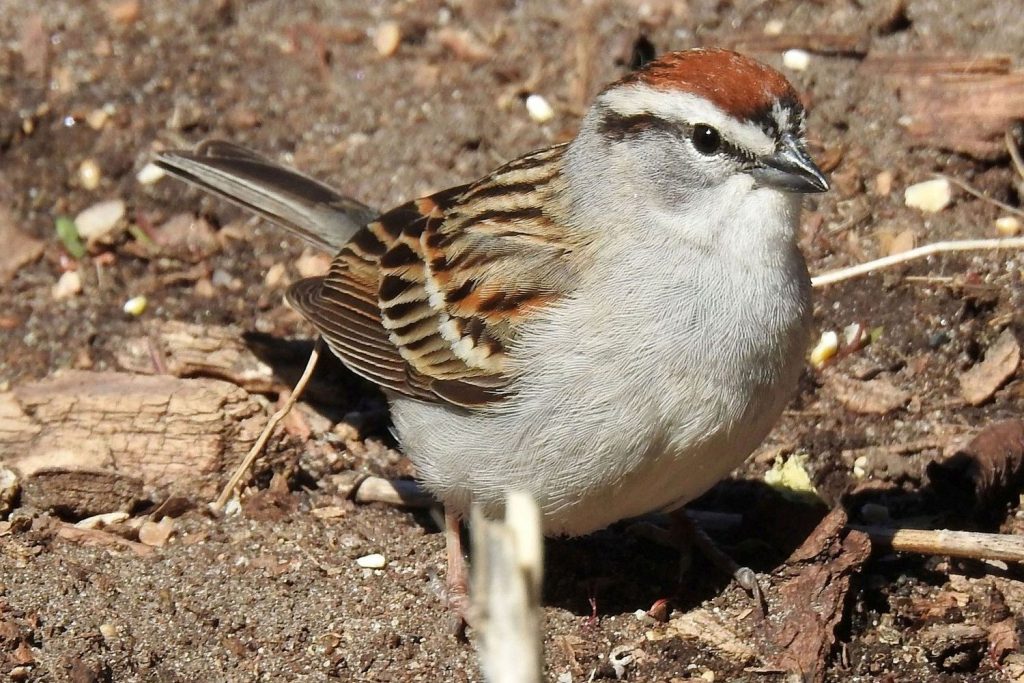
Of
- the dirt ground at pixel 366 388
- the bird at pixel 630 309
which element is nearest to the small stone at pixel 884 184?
the dirt ground at pixel 366 388

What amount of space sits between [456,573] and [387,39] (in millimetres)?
2912

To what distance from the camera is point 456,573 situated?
4.60 m

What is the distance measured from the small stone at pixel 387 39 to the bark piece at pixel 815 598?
3233 mm

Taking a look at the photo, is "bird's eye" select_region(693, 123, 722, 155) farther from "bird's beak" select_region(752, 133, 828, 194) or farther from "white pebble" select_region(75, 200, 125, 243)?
"white pebble" select_region(75, 200, 125, 243)

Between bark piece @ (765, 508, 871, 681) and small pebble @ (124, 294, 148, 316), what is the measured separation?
8.90 ft

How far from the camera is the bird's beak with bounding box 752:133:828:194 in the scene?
3.75m

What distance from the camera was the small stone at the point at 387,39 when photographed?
21.6 ft

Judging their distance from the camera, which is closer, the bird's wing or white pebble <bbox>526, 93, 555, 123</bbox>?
the bird's wing

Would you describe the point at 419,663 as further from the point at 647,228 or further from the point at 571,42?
the point at 571,42

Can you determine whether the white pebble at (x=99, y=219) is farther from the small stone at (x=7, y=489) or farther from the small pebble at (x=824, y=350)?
the small pebble at (x=824, y=350)

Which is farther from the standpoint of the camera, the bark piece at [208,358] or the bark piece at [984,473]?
the bark piece at [208,358]

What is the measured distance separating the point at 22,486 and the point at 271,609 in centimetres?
94

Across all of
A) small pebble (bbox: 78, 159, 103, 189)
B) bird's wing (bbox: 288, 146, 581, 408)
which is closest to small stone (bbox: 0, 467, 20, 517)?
bird's wing (bbox: 288, 146, 581, 408)

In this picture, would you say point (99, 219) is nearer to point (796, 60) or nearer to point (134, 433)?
point (134, 433)
